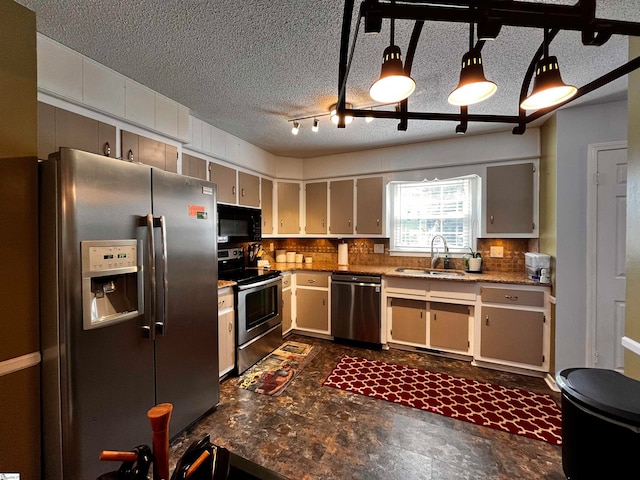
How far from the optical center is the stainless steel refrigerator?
1.35 m

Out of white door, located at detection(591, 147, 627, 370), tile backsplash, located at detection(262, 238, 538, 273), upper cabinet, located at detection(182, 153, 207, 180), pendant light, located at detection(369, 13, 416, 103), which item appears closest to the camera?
pendant light, located at detection(369, 13, 416, 103)

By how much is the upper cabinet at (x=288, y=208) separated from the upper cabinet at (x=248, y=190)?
1.58 feet

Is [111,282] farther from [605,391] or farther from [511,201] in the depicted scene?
[511,201]

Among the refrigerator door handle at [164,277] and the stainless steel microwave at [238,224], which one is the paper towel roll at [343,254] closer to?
the stainless steel microwave at [238,224]

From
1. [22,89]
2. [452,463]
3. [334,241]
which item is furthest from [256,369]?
[22,89]

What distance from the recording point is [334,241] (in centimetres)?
436

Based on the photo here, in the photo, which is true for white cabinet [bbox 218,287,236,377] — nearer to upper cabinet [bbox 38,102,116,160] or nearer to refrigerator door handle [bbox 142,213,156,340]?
refrigerator door handle [bbox 142,213,156,340]

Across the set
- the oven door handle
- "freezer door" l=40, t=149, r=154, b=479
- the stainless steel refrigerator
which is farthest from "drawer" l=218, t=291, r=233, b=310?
"freezer door" l=40, t=149, r=154, b=479

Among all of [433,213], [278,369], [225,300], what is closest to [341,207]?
[433,213]

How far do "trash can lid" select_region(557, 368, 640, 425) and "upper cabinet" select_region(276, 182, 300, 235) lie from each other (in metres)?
3.39

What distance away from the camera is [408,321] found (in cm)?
326

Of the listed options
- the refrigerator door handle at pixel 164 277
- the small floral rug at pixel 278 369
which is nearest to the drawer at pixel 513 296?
the small floral rug at pixel 278 369

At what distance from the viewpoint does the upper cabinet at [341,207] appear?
13.0ft

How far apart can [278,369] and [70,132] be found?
8.48 feet
